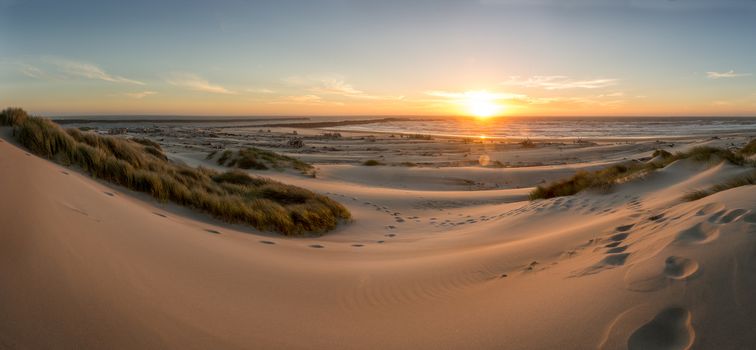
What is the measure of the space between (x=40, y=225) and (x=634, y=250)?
4327 millimetres

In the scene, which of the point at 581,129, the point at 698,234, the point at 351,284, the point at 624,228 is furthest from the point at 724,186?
the point at 581,129

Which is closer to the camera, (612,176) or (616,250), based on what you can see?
(616,250)

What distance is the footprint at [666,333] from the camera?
75.5 inches

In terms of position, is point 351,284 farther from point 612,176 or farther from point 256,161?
point 256,161

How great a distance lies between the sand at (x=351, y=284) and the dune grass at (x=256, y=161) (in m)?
11.5

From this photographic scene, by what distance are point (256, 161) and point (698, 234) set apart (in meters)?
15.8

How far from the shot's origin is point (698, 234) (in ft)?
9.98

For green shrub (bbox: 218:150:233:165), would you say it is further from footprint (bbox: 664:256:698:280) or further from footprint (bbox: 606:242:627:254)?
footprint (bbox: 664:256:698:280)

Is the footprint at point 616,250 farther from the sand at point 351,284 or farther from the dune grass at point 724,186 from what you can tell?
the dune grass at point 724,186

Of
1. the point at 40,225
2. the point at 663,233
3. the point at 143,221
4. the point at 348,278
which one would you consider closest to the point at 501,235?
the point at 663,233

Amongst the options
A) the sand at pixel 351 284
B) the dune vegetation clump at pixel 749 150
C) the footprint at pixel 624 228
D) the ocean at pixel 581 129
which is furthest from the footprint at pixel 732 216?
the ocean at pixel 581 129

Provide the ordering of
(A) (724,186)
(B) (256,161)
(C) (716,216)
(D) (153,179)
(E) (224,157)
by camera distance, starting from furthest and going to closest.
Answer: (E) (224,157) → (B) (256,161) → (D) (153,179) → (A) (724,186) → (C) (716,216)

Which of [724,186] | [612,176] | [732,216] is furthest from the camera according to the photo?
[612,176]

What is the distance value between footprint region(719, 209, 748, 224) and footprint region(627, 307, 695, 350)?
4.95 ft
